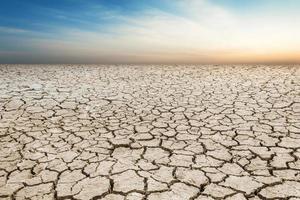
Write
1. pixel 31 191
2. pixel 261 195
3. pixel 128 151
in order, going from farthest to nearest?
1. pixel 128 151
2. pixel 31 191
3. pixel 261 195

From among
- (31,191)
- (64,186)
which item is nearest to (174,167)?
(64,186)

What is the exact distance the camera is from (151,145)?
2.96 m

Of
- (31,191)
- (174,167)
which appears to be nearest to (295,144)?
(174,167)

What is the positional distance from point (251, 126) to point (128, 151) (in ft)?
5.06

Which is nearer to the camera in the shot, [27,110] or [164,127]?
[164,127]

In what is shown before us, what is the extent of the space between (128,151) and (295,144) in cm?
159

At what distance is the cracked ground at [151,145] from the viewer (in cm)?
213

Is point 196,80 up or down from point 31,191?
up

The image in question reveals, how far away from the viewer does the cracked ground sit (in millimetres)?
2135

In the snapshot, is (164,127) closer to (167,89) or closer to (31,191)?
(31,191)

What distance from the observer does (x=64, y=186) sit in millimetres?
2188

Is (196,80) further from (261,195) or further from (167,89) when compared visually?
(261,195)

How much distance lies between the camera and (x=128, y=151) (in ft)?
9.27

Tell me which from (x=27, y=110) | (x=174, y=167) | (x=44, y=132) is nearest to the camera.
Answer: (x=174, y=167)
